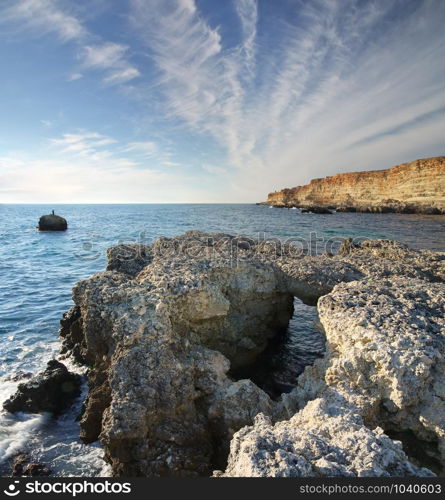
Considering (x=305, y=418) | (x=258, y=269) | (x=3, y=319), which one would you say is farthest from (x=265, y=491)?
(x=3, y=319)

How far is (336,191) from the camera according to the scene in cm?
9631

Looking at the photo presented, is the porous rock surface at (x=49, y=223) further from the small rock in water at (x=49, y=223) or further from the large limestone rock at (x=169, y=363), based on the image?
the large limestone rock at (x=169, y=363)

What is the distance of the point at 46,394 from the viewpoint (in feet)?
24.0

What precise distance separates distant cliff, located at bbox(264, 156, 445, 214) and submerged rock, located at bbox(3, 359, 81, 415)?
6758 centimetres

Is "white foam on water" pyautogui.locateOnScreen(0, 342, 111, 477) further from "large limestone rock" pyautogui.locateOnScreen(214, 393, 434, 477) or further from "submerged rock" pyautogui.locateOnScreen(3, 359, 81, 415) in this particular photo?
"large limestone rock" pyautogui.locateOnScreen(214, 393, 434, 477)

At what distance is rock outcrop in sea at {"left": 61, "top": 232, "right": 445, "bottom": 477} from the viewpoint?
3713 millimetres

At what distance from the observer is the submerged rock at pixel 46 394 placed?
282 inches

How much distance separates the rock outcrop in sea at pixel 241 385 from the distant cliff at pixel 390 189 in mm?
64221

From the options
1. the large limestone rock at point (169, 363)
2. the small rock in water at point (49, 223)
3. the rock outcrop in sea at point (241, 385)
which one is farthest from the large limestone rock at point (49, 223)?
the rock outcrop in sea at point (241, 385)

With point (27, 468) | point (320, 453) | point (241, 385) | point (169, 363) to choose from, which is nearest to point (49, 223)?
point (27, 468)

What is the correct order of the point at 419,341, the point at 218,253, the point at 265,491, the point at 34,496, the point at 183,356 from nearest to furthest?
the point at 265,491 → the point at 34,496 → the point at 419,341 → the point at 183,356 → the point at 218,253

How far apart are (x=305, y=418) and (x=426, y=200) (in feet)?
242

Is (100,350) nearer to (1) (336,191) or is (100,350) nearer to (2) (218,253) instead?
(2) (218,253)

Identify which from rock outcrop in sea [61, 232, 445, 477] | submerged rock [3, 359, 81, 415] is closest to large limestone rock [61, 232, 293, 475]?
rock outcrop in sea [61, 232, 445, 477]
